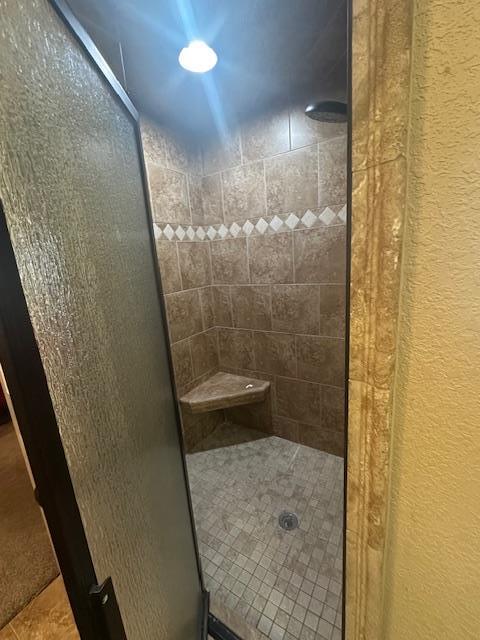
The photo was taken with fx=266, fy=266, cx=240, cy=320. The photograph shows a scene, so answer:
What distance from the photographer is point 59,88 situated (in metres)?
0.45

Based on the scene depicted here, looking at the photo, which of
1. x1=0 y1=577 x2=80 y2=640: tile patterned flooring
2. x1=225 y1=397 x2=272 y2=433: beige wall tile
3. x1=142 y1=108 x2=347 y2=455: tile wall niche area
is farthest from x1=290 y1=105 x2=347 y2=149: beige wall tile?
x1=0 y1=577 x2=80 y2=640: tile patterned flooring

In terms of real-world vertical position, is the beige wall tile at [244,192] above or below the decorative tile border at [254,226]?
above

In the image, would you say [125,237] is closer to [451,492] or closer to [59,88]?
[59,88]

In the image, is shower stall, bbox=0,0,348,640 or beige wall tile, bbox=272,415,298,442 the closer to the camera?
shower stall, bbox=0,0,348,640

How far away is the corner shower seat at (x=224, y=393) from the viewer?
182cm

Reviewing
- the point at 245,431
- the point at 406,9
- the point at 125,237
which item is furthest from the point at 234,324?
the point at 406,9

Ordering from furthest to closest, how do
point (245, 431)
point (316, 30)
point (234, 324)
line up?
point (245, 431)
point (234, 324)
point (316, 30)

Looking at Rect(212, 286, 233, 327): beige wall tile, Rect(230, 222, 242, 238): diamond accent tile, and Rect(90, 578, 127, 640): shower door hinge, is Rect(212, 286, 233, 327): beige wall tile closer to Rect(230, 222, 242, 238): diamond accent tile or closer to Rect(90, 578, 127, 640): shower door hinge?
Rect(230, 222, 242, 238): diamond accent tile

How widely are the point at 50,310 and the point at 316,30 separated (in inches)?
59.9

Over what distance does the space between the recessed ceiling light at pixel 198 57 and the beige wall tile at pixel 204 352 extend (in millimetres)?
1477

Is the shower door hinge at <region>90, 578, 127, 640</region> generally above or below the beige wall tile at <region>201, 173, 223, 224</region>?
below

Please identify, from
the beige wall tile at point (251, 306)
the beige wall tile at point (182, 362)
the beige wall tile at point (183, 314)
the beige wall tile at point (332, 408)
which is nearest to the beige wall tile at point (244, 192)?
the beige wall tile at point (251, 306)

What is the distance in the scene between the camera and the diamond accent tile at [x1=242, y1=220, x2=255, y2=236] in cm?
179

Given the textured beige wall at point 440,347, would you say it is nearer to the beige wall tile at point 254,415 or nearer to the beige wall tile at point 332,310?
the beige wall tile at point 332,310
